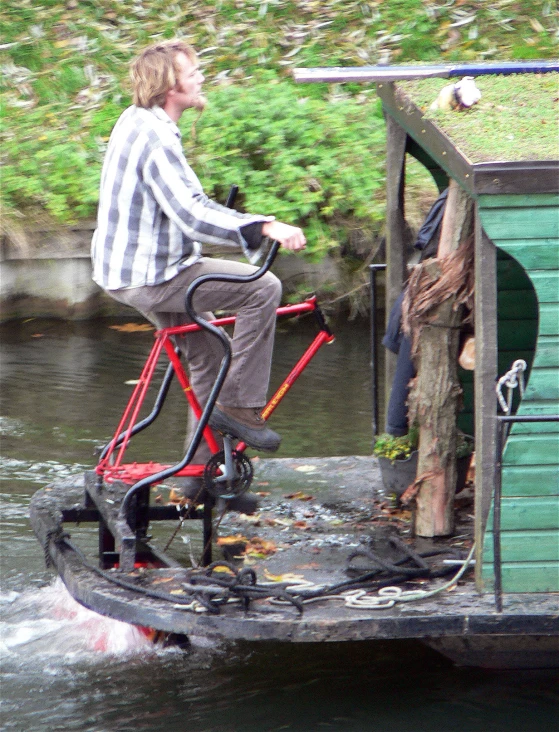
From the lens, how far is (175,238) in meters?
4.87

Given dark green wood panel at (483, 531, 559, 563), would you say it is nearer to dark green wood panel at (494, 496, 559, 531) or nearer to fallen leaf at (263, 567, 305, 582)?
dark green wood panel at (494, 496, 559, 531)

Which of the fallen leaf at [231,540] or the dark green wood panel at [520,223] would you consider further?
the fallen leaf at [231,540]

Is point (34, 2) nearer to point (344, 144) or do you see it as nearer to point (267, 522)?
point (344, 144)

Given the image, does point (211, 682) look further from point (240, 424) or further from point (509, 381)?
point (509, 381)

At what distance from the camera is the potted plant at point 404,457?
18.1ft

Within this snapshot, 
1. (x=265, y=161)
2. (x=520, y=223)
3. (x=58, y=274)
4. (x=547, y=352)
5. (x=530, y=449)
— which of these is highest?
(x=520, y=223)

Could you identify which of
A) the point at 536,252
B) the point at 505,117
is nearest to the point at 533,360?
the point at 536,252

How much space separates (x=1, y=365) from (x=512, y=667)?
564 cm

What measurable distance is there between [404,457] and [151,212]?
5.37 ft

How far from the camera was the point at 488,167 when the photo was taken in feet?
13.3

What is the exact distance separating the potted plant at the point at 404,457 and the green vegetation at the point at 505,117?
147 cm

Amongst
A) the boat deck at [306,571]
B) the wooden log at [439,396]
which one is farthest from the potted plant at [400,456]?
the wooden log at [439,396]

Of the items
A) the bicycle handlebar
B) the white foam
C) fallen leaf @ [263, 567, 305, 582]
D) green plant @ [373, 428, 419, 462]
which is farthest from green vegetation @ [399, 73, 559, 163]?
the white foam

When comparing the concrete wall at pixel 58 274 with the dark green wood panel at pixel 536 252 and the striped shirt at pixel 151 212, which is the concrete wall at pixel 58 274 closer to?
the striped shirt at pixel 151 212
